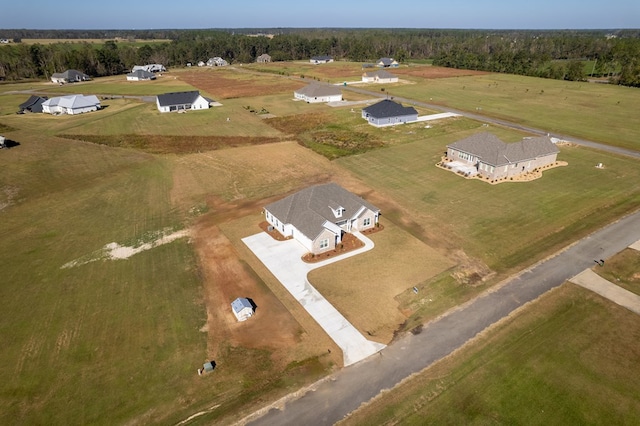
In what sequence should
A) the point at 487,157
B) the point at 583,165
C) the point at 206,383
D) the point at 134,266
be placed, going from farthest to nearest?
the point at 583,165 → the point at 487,157 → the point at 134,266 → the point at 206,383

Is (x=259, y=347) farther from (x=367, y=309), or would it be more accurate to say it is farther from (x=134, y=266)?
(x=134, y=266)

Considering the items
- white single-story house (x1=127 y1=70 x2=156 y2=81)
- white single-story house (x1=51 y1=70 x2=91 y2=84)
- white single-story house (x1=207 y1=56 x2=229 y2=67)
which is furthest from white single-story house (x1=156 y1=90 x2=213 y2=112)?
white single-story house (x1=207 y1=56 x2=229 y2=67)

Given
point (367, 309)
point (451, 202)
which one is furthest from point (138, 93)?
point (367, 309)

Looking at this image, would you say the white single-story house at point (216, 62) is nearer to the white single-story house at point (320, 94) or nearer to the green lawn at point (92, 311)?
the white single-story house at point (320, 94)

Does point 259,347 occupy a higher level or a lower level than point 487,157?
lower

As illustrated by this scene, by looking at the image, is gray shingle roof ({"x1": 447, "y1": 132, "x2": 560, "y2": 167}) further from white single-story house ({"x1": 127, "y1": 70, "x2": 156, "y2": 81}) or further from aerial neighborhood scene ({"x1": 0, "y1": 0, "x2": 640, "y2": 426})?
white single-story house ({"x1": 127, "y1": 70, "x2": 156, "y2": 81})

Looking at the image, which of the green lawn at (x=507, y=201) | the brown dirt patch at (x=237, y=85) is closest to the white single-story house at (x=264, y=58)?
the brown dirt patch at (x=237, y=85)

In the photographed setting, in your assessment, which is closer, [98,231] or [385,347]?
[385,347]
